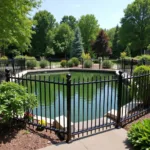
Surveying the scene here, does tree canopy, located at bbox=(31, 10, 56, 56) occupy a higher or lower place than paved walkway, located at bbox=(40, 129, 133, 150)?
higher

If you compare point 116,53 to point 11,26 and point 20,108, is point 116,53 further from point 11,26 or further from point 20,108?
point 20,108

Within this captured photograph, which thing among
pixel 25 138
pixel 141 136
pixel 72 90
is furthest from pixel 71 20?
pixel 141 136

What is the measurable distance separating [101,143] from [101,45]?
27.9m

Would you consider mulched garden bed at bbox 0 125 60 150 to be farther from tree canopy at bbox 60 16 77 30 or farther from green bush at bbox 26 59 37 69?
Result: tree canopy at bbox 60 16 77 30

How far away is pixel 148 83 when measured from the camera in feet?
17.0

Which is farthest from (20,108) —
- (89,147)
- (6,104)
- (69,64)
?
(69,64)

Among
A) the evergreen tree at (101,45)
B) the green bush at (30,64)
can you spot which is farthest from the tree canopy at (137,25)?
the green bush at (30,64)

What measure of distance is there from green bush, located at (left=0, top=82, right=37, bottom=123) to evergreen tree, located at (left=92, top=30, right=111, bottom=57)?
90.4ft

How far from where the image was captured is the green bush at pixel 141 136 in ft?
9.64

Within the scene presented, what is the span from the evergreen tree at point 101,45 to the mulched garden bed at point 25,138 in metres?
27.7

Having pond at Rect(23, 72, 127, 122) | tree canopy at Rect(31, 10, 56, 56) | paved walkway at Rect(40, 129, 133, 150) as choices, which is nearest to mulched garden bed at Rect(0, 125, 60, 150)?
paved walkway at Rect(40, 129, 133, 150)

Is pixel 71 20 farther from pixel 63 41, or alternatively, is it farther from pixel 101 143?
pixel 101 143

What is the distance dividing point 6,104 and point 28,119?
835 millimetres

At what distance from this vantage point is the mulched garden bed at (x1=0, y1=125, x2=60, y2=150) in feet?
10.4
